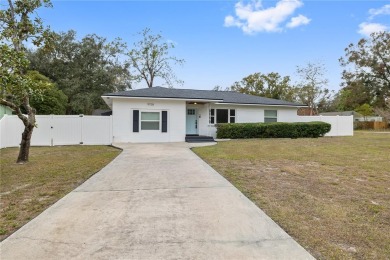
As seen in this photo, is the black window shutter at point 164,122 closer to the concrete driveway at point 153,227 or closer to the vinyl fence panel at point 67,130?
the vinyl fence panel at point 67,130

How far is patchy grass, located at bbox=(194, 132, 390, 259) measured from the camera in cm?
314

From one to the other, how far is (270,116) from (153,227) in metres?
18.4

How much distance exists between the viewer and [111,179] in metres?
6.36

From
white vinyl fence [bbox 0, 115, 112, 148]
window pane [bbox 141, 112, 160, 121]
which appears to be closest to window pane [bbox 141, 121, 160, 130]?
window pane [bbox 141, 112, 160, 121]

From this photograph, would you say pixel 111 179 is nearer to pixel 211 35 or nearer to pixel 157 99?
pixel 157 99

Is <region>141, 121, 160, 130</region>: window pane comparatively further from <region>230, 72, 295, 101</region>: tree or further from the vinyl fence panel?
<region>230, 72, 295, 101</region>: tree

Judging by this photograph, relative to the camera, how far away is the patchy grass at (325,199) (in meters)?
3.14

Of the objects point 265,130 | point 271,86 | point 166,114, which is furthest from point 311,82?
point 166,114

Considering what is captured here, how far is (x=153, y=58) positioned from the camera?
121 feet

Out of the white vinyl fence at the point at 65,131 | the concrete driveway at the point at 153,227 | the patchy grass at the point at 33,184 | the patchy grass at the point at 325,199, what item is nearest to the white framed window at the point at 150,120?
the white vinyl fence at the point at 65,131

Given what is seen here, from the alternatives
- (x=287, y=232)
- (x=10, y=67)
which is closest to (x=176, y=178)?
(x=287, y=232)

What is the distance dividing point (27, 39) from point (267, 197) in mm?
9653

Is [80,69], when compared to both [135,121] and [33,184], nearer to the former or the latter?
[135,121]

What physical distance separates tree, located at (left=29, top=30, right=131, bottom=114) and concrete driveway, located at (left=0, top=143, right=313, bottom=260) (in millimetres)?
25517
